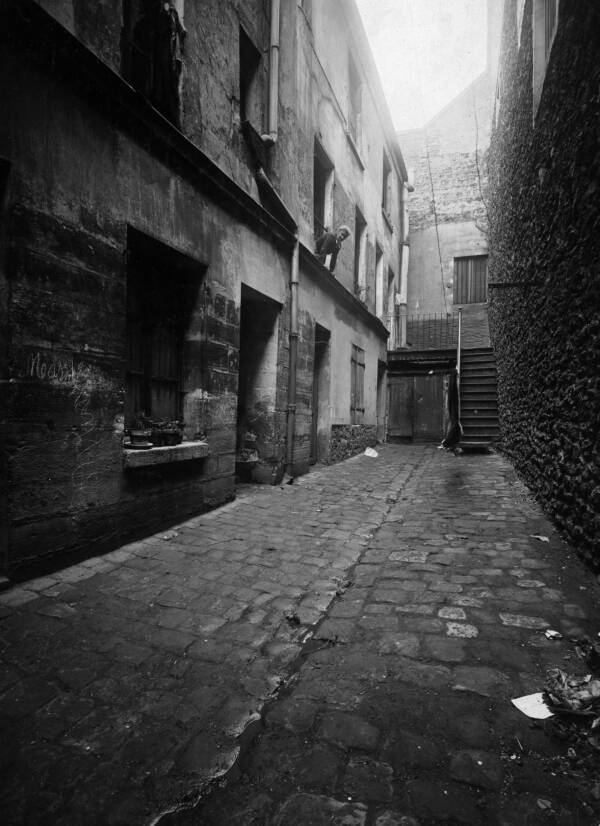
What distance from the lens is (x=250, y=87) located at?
19.8 feet

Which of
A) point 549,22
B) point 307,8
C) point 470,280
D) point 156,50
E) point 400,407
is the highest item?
point 307,8

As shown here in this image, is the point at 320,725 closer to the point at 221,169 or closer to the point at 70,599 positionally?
the point at 70,599

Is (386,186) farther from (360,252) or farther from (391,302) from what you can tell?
(360,252)

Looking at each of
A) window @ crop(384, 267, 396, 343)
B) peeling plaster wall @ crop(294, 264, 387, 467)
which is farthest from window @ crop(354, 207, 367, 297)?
window @ crop(384, 267, 396, 343)

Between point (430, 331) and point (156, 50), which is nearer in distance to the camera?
point (156, 50)

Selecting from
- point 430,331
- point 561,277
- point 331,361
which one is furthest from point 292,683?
point 430,331

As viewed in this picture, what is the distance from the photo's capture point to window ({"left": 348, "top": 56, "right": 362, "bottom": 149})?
33.1 ft

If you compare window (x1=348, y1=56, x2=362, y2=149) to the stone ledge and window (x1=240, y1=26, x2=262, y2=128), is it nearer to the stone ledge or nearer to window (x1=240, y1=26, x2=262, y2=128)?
window (x1=240, y1=26, x2=262, y2=128)

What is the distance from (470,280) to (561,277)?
13.8m

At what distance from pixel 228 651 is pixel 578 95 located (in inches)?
190

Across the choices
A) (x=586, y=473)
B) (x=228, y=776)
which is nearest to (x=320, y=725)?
(x=228, y=776)

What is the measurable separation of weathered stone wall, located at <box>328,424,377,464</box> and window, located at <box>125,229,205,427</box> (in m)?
4.68

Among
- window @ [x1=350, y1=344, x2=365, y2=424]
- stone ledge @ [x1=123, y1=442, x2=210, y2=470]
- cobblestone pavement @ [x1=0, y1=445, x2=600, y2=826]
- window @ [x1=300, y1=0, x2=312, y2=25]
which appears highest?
window @ [x1=300, y1=0, x2=312, y2=25]

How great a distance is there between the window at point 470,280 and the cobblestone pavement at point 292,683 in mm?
14672
